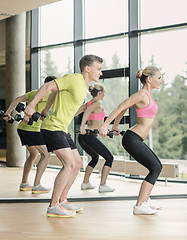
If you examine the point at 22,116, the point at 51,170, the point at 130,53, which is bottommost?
the point at 51,170

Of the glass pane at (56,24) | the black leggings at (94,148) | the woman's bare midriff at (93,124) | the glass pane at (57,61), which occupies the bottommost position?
the black leggings at (94,148)

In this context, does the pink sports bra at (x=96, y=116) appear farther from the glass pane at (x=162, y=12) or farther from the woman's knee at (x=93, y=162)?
the glass pane at (x=162, y=12)

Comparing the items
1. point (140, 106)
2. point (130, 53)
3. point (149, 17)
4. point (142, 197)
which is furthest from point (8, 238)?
point (149, 17)

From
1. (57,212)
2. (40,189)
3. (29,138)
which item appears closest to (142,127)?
(57,212)

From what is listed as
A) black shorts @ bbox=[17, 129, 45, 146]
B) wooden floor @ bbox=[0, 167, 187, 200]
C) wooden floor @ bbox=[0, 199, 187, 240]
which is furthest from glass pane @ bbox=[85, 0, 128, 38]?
wooden floor @ bbox=[0, 199, 187, 240]

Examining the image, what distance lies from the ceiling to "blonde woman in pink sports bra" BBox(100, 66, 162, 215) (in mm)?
1620

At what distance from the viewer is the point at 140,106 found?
4.29m

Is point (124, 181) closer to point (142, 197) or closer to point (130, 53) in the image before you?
point (142, 197)

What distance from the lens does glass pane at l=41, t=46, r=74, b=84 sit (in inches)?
201

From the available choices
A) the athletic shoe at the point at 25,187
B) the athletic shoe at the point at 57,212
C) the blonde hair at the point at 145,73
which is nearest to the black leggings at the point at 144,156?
the blonde hair at the point at 145,73

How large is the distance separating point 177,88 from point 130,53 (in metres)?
1.36

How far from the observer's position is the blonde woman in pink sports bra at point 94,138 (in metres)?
5.10

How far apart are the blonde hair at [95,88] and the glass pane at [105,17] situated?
0.59 m

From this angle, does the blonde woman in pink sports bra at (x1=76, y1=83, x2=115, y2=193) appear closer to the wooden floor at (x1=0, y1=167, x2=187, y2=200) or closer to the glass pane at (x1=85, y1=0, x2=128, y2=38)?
the wooden floor at (x1=0, y1=167, x2=187, y2=200)
